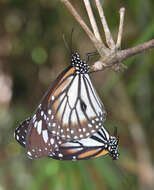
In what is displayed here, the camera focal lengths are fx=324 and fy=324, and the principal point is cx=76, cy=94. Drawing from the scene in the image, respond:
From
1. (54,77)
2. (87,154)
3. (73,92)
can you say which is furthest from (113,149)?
(54,77)

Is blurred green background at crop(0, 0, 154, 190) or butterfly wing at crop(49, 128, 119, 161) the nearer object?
butterfly wing at crop(49, 128, 119, 161)

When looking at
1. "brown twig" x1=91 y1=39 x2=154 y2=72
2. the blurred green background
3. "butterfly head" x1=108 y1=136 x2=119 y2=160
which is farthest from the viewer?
the blurred green background

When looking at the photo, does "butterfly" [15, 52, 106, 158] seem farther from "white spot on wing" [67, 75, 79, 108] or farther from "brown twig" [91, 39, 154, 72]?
"brown twig" [91, 39, 154, 72]

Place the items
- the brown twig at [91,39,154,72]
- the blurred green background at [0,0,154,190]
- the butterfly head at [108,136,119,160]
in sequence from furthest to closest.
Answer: the blurred green background at [0,0,154,190] → the butterfly head at [108,136,119,160] → the brown twig at [91,39,154,72]

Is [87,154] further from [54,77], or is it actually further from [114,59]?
[54,77]

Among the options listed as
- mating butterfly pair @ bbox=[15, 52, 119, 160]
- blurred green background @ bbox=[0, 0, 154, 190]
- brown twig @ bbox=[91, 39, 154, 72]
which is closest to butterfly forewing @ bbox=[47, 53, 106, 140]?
mating butterfly pair @ bbox=[15, 52, 119, 160]

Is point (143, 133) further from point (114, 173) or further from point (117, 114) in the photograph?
point (114, 173)

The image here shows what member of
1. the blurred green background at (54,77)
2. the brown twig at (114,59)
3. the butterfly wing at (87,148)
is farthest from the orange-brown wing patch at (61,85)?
the blurred green background at (54,77)

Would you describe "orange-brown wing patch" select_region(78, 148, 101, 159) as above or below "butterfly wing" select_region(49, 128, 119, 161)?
below
